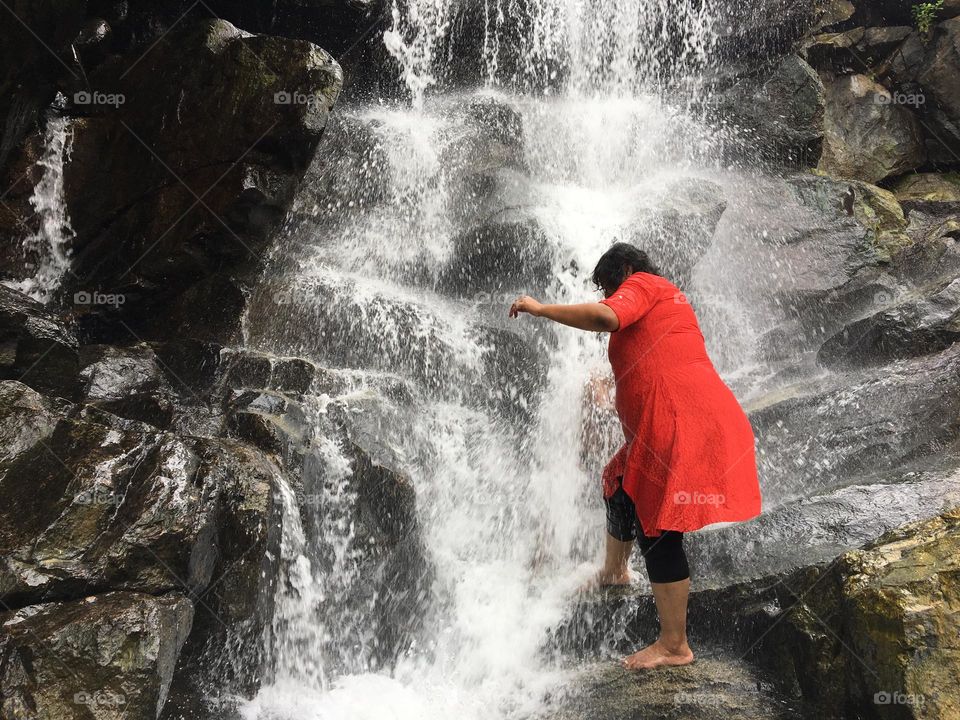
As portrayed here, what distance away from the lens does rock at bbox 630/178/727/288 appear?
24.5 ft

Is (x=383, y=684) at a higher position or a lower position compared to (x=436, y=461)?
lower

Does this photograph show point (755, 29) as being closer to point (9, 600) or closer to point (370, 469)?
point (370, 469)

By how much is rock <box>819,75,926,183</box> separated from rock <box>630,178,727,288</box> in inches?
131

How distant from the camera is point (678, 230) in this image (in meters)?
7.62

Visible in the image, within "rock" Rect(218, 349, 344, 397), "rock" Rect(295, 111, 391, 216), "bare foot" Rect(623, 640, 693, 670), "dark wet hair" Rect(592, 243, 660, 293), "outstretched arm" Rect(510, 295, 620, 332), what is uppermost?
"rock" Rect(295, 111, 391, 216)

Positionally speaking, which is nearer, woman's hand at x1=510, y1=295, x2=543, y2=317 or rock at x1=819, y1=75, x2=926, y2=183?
woman's hand at x1=510, y1=295, x2=543, y2=317

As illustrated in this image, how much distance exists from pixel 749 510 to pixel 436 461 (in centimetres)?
256

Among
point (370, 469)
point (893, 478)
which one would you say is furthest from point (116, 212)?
point (893, 478)

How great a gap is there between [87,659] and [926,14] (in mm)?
11941

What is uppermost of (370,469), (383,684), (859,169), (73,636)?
(859,169)

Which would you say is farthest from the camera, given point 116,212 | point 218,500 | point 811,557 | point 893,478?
point 116,212

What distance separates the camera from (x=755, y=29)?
991 cm

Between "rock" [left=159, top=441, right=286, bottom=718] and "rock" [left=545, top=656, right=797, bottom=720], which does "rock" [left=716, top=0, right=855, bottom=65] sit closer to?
"rock" [left=545, top=656, right=797, bottom=720]

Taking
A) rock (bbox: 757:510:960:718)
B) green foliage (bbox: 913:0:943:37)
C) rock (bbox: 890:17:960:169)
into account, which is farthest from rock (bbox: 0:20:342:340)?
green foliage (bbox: 913:0:943:37)
